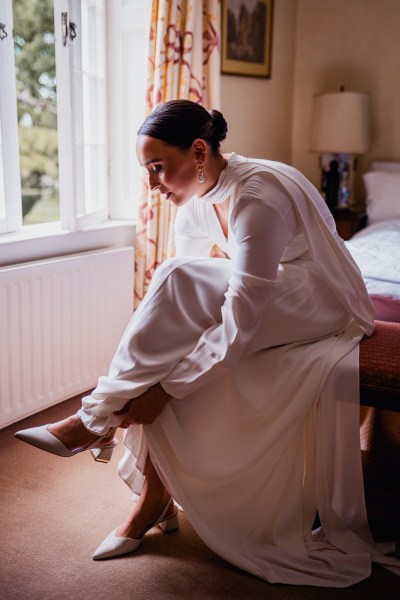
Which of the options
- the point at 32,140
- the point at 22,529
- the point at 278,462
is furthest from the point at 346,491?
the point at 32,140

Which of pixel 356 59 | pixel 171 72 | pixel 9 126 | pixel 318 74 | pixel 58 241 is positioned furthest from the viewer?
pixel 318 74

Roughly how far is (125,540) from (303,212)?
3.29ft

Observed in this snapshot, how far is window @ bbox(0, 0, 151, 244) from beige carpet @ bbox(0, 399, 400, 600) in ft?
3.65

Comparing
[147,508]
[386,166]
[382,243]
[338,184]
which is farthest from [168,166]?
[386,166]

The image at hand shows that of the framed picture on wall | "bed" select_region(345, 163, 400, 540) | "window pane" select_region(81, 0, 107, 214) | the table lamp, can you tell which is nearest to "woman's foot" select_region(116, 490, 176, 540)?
"bed" select_region(345, 163, 400, 540)

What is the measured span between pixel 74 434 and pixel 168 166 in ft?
2.44

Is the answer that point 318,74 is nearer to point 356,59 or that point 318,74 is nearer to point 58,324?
point 356,59

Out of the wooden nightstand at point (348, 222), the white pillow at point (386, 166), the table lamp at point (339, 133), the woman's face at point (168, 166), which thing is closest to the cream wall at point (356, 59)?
the white pillow at point (386, 166)

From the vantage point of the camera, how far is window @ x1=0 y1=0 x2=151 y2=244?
8.16ft

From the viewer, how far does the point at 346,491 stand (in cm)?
168

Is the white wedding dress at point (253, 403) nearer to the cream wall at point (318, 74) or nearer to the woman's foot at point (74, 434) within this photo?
the woman's foot at point (74, 434)

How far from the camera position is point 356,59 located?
4223 mm

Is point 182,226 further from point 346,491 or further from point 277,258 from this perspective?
point 346,491

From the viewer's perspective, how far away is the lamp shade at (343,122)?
3914 mm
